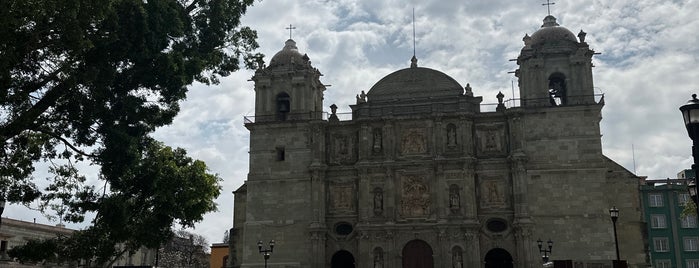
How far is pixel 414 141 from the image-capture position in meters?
34.9

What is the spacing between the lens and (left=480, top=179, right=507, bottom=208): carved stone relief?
3347 cm

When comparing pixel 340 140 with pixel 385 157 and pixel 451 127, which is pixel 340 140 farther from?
pixel 451 127

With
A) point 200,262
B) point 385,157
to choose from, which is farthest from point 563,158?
point 200,262

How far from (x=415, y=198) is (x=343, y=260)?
16.5 feet

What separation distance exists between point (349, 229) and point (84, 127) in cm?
2172

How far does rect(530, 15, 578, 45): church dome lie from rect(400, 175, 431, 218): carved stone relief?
959cm

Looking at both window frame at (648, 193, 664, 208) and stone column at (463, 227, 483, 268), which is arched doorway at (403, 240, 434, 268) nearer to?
stone column at (463, 227, 483, 268)

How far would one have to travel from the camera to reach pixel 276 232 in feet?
115

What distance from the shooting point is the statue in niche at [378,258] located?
109 feet

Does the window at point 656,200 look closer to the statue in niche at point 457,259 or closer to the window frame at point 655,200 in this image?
the window frame at point 655,200

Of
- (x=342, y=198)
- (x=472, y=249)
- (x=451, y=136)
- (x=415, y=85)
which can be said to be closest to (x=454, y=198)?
(x=472, y=249)

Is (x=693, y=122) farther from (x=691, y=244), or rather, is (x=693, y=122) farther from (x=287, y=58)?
(x=691, y=244)

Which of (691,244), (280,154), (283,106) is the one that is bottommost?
(691,244)

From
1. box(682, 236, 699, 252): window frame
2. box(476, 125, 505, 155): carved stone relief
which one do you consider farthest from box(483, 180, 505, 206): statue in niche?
box(682, 236, 699, 252): window frame
